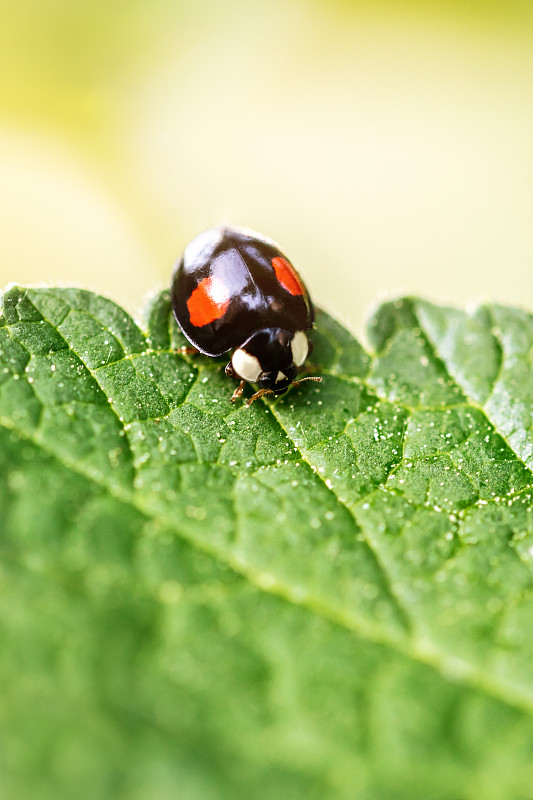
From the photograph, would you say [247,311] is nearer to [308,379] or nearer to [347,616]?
[308,379]

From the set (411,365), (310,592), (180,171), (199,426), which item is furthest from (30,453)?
(180,171)

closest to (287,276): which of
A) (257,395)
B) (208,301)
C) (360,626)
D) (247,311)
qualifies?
(247,311)

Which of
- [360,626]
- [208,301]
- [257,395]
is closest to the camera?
[360,626]

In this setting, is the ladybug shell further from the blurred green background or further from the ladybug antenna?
the blurred green background

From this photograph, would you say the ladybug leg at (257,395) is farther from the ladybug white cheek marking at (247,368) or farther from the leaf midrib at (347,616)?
the leaf midrib at (347,616)

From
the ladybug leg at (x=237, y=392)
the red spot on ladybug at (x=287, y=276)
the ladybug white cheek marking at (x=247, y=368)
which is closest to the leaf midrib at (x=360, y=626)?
the ladybug leg at (x=237, y=392)

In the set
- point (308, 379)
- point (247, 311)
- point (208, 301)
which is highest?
point (208, 301)

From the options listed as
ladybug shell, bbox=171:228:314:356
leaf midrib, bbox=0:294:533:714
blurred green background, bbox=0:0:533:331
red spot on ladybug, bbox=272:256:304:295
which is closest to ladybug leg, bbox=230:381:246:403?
ladybug shell, bbox=171:228:314:356

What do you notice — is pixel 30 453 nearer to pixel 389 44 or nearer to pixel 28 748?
pixel 28 748

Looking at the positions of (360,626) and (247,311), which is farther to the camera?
(247,311)
